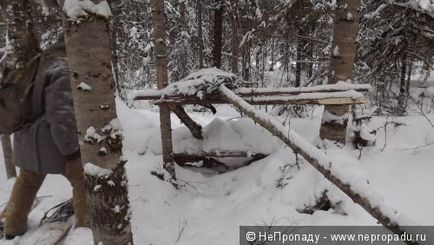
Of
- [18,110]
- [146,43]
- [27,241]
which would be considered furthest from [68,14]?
[146,43]

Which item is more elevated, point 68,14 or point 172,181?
point 68,14

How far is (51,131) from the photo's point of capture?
142 inches

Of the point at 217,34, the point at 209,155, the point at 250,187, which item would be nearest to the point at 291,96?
the point at 250,187

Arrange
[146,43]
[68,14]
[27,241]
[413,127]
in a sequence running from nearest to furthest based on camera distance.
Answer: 1. [68,14]
2. [27,241]
3. [413,127]
4. [146,43]

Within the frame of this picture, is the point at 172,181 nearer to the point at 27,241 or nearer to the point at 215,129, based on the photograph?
the point at 215,129

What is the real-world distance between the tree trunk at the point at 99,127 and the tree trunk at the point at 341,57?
3870 millimetres

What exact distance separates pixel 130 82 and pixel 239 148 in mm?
23201

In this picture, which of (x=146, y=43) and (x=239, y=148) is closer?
(x=239, y=148)

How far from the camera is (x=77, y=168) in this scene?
378 centimetres

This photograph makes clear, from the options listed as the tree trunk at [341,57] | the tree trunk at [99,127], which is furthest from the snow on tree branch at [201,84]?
the tree trunk at [99,127]

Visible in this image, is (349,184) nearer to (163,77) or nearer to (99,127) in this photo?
(99,127)

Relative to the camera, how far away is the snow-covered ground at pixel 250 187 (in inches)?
169

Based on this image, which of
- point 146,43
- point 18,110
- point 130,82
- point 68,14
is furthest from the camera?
point 130,82

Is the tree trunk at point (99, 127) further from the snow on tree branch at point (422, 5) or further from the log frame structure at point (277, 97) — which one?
the snow on tree branch at point (422, 5)
